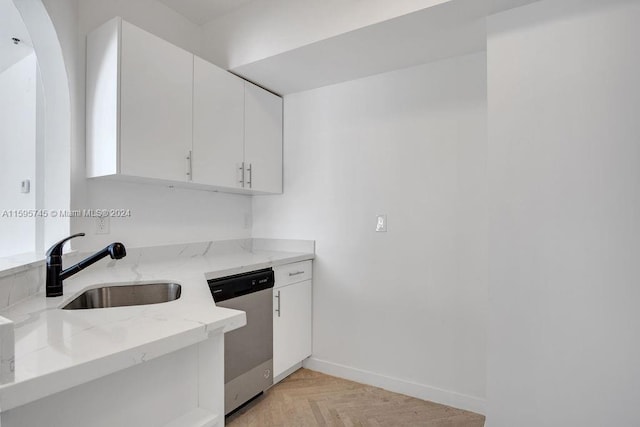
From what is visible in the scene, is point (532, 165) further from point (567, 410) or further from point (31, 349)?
point (31, 349)

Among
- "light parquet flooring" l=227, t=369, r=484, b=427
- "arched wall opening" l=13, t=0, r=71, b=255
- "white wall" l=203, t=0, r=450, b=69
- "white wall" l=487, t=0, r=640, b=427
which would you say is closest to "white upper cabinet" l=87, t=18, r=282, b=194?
"arched wall opening" l=13, t=0, r=71, b=255

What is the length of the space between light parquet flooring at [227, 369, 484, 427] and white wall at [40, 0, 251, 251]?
1233mm

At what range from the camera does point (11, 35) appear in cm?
254

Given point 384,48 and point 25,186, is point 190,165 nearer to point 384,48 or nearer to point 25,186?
point 384,48

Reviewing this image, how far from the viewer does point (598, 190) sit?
158 cm

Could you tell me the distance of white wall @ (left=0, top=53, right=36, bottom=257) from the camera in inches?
112

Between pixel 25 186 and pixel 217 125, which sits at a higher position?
pixel 217 125

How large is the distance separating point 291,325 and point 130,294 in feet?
4.00

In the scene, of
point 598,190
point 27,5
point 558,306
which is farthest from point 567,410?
point 27,5

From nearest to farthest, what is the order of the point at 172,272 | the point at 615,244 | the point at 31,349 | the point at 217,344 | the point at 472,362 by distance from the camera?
1. the point at 31,349
2. the point at 217,344
3. the point at 615,244
4. the point at 172,272
5. the point at 472,362

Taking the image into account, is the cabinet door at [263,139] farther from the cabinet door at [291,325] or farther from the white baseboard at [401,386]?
the white baseboard at [401,386]

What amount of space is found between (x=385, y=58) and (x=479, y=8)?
2.16ft

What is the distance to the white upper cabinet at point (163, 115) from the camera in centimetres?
187

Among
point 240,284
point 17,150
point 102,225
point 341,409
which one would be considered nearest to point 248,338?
point 240,284
